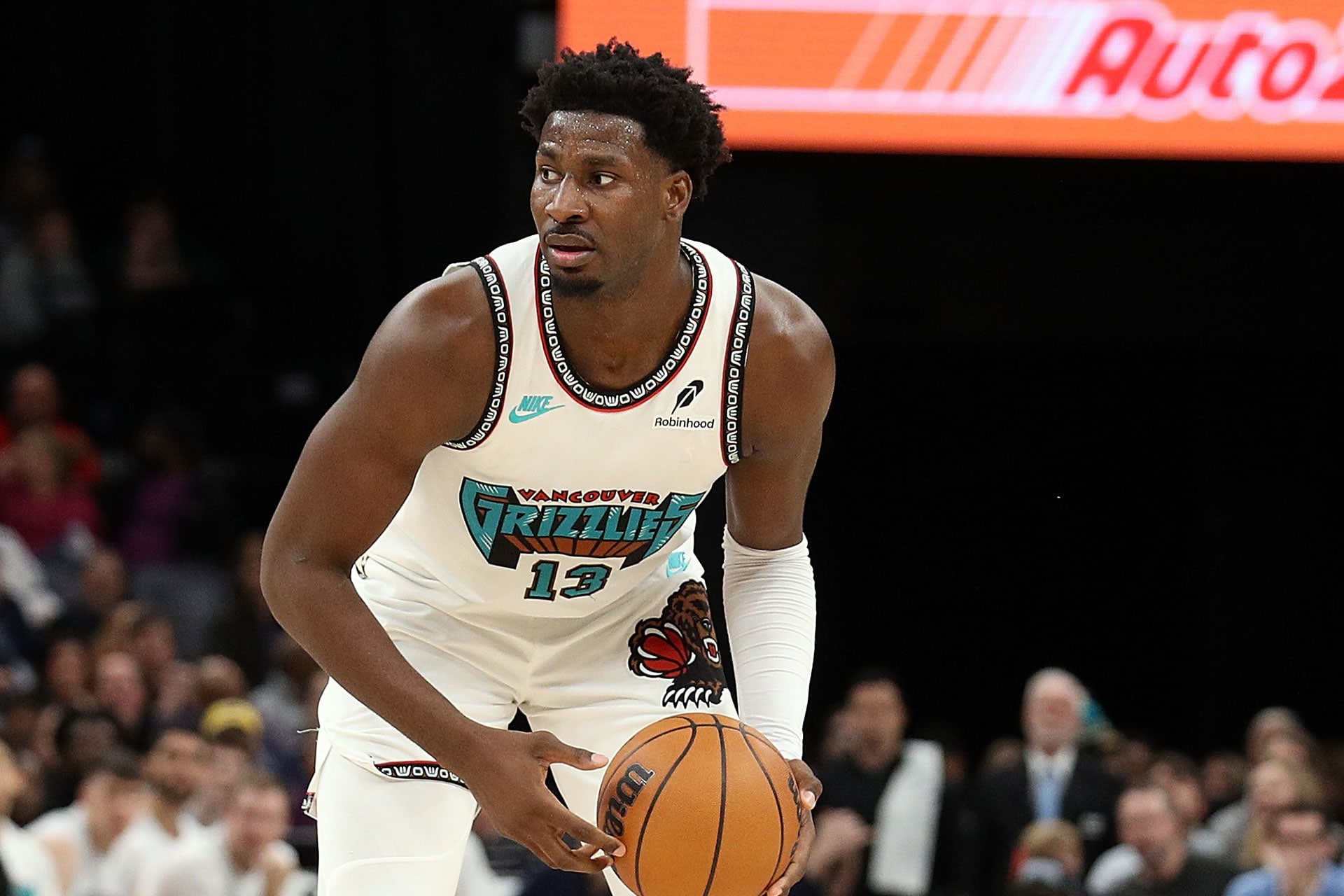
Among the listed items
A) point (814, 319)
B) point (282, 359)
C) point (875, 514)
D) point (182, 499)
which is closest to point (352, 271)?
point (282, 359)

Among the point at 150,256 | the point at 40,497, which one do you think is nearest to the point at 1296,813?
the point at 40,497

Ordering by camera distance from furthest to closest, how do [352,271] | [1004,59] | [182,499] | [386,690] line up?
1. [352,271]
2. [182,499]
3. [1004,59]
4. [386,690]

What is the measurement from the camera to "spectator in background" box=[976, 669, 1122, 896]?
324 inches

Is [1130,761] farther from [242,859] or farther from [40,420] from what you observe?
[40,420]

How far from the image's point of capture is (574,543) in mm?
3758

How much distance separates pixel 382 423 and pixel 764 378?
29.6 inches

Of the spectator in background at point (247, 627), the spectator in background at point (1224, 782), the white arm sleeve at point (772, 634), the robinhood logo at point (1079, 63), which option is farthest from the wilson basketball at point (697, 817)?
the spectator in background at point (1224, 782)

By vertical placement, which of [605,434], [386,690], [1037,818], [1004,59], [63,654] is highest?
[1004,59]

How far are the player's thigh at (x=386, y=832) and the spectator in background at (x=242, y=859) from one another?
11.6ft

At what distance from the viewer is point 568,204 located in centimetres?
344

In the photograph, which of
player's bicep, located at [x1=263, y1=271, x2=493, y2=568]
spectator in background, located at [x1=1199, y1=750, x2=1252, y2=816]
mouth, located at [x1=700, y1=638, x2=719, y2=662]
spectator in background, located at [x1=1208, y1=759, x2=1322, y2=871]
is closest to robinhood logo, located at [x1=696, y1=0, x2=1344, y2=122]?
spectator in background, located at [x1=1208, y1=759, x2=1322, y2=871]

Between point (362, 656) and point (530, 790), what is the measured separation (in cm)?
37

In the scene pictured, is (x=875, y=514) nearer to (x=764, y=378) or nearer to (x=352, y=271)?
(x=352, y=271)

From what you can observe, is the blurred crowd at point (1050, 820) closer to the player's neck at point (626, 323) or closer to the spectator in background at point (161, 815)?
the spectator in background at point (161, 815)
